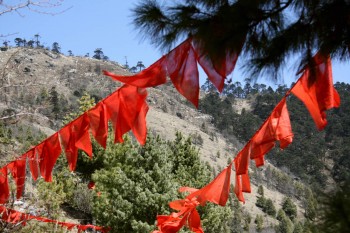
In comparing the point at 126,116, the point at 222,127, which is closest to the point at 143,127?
the point at 126,116

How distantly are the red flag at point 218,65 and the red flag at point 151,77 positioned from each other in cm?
77

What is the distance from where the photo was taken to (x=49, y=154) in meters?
6.89

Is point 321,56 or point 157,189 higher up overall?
point 157,189

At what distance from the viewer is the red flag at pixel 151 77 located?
175 inches

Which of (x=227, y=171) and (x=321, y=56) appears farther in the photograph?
(x=227, y=171)

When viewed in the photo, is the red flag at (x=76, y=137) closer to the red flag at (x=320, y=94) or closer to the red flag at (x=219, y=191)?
the red flag at (x=219, y=191)

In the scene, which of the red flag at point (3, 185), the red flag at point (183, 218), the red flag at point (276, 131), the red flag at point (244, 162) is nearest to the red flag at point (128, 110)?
the red flag at point (244, 162)

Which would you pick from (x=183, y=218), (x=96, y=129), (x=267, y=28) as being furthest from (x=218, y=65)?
(x=183, y=218)

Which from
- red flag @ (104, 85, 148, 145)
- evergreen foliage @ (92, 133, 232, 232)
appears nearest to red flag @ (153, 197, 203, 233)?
red flag @ (104, 85, 148, 145)

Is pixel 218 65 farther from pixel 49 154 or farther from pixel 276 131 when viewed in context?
pixel 49 154

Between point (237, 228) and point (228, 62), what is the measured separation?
6522 cm

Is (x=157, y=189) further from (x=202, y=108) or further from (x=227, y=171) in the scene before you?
(x=202, y=108)

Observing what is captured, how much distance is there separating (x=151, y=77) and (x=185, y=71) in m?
0.49

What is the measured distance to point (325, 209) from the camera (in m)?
1.72
